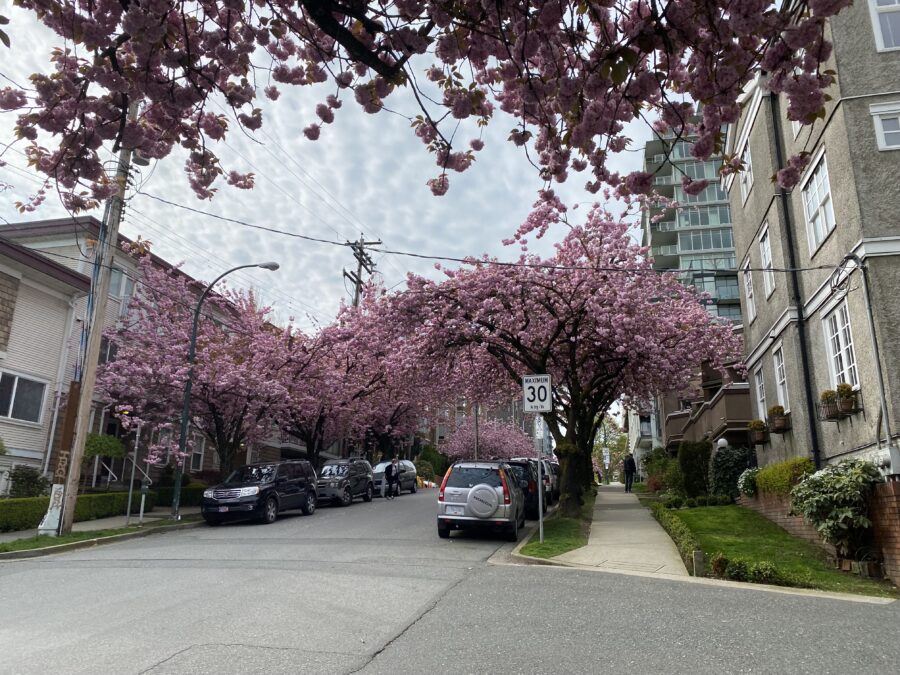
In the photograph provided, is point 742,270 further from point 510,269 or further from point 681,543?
point 681,543

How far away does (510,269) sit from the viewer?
19.4 metres

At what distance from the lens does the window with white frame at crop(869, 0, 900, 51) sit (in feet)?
39.7

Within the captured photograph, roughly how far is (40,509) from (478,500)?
11.1 meters

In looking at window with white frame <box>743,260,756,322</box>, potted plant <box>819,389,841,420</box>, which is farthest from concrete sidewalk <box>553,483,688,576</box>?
window with white frame <box>743,260,756,322</box>

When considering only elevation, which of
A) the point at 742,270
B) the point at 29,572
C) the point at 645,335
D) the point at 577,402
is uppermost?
the point at 742,270

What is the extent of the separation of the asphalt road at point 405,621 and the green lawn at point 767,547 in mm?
1184

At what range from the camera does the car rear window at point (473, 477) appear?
47.4 feet

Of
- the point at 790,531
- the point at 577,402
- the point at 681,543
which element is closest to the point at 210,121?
the point at 681,543

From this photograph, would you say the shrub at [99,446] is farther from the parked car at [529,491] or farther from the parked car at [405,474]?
the parked car at [405,474]

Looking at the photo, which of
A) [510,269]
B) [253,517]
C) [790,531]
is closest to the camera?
[790,531]

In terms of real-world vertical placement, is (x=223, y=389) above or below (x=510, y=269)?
below

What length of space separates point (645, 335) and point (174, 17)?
16.6 meters

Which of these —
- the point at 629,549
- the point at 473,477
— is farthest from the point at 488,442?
the point at 629,549

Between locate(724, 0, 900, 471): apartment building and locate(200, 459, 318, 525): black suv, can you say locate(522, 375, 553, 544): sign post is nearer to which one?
locate(724, 0, 900, 471): apartment building
